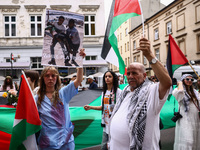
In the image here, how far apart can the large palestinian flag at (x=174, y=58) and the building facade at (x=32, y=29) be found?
16955 mm

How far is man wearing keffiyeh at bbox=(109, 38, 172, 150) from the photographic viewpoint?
2189 millimetres

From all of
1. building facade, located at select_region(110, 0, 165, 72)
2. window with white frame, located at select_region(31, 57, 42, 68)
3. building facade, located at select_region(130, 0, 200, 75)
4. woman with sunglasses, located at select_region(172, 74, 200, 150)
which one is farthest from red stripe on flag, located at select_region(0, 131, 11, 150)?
building facade, located at select_region(110, 0, 165, 72)

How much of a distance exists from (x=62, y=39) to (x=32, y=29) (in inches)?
829

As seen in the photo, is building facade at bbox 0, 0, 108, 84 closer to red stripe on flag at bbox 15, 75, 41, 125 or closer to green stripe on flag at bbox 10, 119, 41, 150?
red stripe on flag at bbox 15, 75, 41, 125

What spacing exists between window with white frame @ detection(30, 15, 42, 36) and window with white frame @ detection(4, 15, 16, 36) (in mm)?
1852

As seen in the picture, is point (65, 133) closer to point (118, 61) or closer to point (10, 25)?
point (118, 61)

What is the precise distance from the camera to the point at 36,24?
23125mm

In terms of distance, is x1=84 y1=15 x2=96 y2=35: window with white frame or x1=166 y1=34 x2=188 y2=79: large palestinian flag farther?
x1=84 y1=15 x2=96 y2=35: window with white frame

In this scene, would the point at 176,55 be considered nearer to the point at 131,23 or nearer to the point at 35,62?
the point at 35,62

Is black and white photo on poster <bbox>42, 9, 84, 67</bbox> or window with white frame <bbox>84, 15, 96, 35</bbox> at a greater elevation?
window with white frame <bbox>84, 15, 96, 35</bbox>

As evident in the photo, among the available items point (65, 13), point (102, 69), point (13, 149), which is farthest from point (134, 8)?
point (102, 69)

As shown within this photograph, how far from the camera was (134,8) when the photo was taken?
4129 mm

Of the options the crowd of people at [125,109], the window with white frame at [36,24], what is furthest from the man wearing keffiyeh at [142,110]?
the window with white frame at [36,24]

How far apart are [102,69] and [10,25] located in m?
10.6
